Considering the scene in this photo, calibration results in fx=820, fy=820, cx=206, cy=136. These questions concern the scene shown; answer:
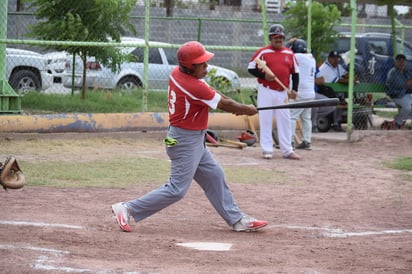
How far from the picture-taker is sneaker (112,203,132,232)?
7.41 metres

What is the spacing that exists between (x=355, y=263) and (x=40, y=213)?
3.23 m

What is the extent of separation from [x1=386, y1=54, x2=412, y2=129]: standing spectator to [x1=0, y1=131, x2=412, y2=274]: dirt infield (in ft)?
19.1

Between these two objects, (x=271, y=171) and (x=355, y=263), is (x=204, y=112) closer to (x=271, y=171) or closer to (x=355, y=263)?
(x=355, y=263)

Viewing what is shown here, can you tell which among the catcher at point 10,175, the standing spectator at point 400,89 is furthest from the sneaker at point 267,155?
the catcher at point 10,175

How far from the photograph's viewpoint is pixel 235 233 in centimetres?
773

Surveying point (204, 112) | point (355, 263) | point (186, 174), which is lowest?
point (355, 263)

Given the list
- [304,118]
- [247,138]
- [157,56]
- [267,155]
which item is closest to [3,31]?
[247,138]

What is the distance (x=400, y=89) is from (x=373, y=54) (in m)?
2.42

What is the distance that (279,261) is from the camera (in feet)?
21.2

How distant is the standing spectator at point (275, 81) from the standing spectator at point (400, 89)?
5.19 metres

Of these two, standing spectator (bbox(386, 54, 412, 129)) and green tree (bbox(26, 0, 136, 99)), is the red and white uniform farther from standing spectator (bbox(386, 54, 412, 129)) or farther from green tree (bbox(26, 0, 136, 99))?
standing spectator (bbox(386, 54, 412, 129))

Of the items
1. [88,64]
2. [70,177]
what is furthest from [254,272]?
[88,64]

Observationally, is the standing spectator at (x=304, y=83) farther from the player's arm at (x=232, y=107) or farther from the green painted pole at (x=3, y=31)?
the player's arm at (x=232, y=107)

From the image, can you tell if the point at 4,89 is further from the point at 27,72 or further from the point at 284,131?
the point at 284,131
